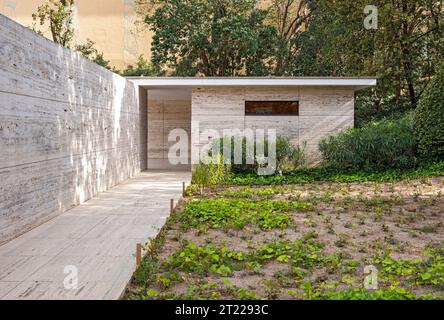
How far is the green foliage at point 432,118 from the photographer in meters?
12.6

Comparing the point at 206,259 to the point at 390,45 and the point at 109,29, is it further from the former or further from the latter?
the point at 109,29

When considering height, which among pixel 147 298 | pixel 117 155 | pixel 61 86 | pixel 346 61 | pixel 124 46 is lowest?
pixel 147 298

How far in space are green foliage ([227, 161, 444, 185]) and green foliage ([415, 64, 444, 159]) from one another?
565 millimetres

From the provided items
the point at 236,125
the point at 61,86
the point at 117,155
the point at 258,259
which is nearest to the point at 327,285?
the point at 258,259

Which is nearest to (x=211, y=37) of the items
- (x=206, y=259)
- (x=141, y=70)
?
(x=141, y=70)

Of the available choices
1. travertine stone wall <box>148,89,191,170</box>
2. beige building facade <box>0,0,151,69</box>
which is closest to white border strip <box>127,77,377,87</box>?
travertine stone wall <box>148,89,191,170</box>

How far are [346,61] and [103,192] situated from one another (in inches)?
456

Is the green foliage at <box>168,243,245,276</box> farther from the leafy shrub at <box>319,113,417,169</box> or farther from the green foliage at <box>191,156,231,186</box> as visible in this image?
the leafy shrub at <box>319,113,417,169</box>

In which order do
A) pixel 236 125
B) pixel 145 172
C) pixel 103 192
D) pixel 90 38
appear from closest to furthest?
pixel 103 192, pixel 236 125, pixel 145 172, pixel 90 38

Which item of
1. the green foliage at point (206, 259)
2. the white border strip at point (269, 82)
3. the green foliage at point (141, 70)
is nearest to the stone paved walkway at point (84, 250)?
the green foliage at point (206, 259)

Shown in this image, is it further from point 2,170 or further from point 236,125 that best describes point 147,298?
point 236,125

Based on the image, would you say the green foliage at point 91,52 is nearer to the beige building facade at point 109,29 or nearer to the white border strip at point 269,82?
the beige building facade at point 109,29

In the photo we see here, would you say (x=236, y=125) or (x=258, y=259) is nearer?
(x=258, y=259)

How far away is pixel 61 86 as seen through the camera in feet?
28.0
